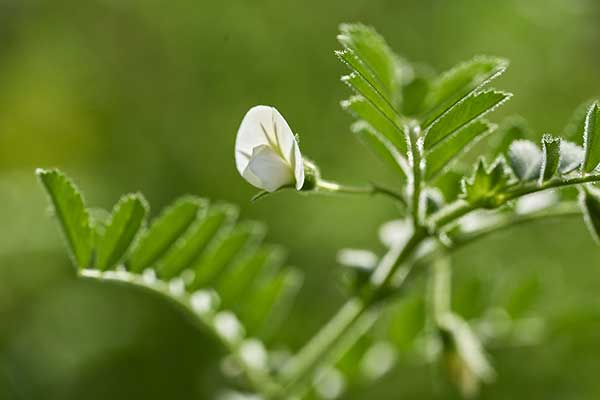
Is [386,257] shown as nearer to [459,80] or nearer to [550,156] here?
[459,80]

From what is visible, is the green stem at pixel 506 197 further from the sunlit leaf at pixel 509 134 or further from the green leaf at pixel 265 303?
the green leaf at pixel 265 303

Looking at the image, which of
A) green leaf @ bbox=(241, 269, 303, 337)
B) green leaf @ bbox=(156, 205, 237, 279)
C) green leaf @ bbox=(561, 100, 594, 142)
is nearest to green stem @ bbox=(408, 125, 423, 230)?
green leaf @ bbox=(561, 100, 594, 142)

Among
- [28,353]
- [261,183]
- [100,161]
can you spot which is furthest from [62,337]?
[261,183]

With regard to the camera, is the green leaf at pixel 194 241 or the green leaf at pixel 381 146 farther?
the green leaf at pixel 194 241

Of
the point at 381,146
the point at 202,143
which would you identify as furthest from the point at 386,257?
the point at 202,143

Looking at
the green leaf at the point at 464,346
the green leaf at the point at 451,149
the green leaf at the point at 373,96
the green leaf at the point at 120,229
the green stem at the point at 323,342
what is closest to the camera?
the green leaf at the point at 373,96

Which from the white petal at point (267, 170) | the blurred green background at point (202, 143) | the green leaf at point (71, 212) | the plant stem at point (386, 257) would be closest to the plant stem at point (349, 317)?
the plant stem at point (386, 257)
